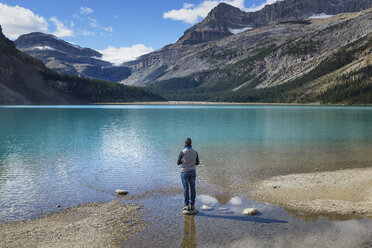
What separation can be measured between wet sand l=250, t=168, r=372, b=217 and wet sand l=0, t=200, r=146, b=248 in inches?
339

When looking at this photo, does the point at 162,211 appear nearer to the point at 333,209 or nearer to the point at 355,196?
the point at 333,209

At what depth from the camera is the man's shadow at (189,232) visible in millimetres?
13383

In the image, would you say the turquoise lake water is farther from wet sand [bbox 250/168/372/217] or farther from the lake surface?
wet sand [bbox 250/168/372/217]

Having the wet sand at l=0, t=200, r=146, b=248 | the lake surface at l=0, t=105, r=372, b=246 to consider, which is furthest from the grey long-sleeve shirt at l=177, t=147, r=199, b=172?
the wet sand at l=0, t=200, r=146, b=248

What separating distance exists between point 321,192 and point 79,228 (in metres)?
15.5

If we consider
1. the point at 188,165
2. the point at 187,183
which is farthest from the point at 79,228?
the point at 188,165

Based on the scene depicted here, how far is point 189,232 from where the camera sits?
14.6m

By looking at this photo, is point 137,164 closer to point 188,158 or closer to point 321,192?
point 188,158

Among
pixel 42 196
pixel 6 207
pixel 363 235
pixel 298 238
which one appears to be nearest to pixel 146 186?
pixel 42 196

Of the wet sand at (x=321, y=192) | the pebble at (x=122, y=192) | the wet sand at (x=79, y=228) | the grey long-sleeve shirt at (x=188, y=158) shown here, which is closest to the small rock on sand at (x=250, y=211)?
the wet sand at (x=321, y=192)

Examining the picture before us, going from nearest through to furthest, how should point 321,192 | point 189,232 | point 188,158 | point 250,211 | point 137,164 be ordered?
point 189,232, point 250,211, point 188,158, point 321,192, point 137,164

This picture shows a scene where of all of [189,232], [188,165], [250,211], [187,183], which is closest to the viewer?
[189,232]

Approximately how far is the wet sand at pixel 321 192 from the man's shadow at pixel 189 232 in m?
5.53

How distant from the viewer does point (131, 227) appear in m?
15.1
